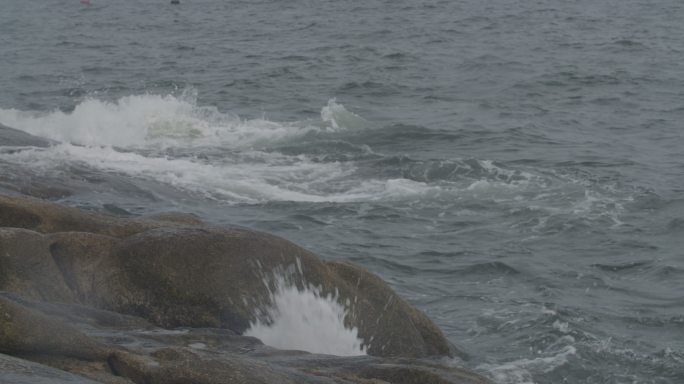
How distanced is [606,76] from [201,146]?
13581 mm

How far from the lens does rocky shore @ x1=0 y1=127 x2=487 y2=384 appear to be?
712 centimetres

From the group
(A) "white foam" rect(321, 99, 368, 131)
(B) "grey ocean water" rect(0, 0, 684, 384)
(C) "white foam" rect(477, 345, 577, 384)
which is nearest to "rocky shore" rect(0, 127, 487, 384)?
(C) "white foam" rect(477, 345, 577, 384)

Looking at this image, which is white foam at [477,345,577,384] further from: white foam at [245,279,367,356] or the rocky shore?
white foam at [245,279,367,356]

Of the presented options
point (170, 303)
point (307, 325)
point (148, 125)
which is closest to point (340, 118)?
point (148, 125)

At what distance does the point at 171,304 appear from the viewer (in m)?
9.48

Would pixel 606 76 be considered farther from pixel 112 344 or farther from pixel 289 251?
pixel 112 344

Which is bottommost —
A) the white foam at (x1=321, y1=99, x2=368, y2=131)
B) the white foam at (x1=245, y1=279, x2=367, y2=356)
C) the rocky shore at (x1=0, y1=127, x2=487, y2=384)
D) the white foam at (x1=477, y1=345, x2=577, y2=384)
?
the white foam at (x1=477, y1=345, x2=577, y2=384)

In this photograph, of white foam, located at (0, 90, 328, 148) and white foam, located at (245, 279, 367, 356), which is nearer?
white foam, located at (245, 279, 367, 356)

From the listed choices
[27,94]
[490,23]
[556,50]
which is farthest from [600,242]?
[490,23]

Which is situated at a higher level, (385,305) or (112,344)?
(112,344)

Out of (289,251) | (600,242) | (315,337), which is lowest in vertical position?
(600,242)

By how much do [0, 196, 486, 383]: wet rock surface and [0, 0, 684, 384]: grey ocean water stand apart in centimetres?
177

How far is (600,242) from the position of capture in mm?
16594

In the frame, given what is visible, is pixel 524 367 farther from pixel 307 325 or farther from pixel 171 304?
pixel 171 304
